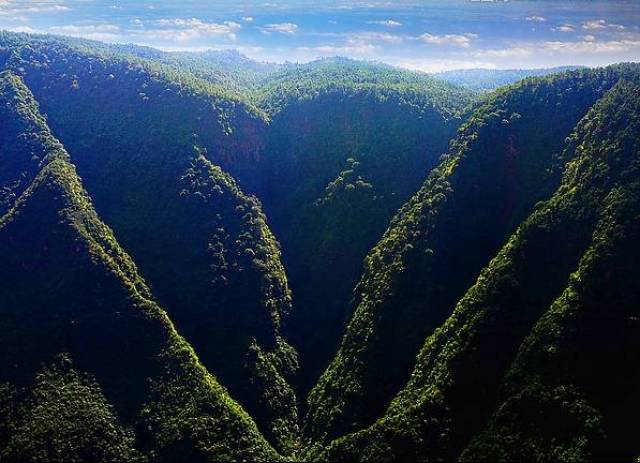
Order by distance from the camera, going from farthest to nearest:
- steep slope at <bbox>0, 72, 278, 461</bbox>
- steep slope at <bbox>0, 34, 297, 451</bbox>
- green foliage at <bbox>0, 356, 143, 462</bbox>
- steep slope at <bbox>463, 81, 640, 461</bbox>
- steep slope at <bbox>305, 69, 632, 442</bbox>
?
steep slope at <bbox>0, 34, 297, 451</bbox> → steep slope at <bbox>305, 69, 632, 442</bbox> → steep slope at <bbox>0, 72, 278, 461</bbox> → green foliage at <bbox>0, 356, 143, 462</bbox> → steep slope at <bbox>463, 81, 640, 461</bbox>

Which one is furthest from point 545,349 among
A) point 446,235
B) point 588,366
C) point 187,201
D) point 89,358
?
point 187,201

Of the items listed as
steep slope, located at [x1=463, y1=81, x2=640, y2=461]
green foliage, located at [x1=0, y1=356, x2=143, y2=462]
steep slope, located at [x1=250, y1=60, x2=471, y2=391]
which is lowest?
green foliage, located at [x1=0, y1=356, x2=143, y2=462]

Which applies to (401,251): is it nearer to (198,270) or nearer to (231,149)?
(198,270)

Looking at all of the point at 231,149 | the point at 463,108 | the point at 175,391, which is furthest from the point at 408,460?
the point at 463,108

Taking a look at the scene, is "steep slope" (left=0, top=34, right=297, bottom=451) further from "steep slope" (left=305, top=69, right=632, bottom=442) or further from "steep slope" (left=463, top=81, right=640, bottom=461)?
"steep slope" (left=463, top=81, right=640, bottom=461)

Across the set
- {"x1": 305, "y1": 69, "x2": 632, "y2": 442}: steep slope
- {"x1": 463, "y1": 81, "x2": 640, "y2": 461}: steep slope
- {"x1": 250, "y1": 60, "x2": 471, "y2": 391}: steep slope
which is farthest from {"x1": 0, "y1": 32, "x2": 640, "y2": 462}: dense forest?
{"x1": 250, "y1": 60, "x2": 471, "y2": 391}: steep slope

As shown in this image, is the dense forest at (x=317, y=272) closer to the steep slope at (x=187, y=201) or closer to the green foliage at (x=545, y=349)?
the green foliage at (x=545, y=349)

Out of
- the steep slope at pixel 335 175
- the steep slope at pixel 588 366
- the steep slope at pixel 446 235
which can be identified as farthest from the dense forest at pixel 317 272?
the steep slope at pixel 335 175
